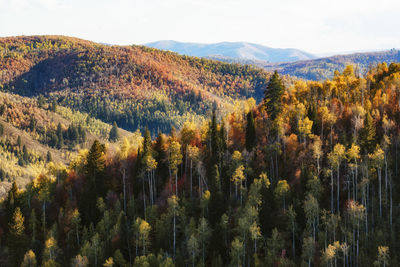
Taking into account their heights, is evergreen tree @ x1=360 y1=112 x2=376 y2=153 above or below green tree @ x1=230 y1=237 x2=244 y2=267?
above

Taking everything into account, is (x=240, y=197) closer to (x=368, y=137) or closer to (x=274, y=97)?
(x=274, y=97)

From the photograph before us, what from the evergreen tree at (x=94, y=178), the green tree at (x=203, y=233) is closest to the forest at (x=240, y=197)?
the green tree at (x=203, y=233)

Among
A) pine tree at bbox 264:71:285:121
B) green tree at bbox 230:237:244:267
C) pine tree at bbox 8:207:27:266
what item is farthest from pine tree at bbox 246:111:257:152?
pine tree at bbox 8:207:27:266

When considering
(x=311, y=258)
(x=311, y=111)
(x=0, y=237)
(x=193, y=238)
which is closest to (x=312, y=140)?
(x=311, y=111)

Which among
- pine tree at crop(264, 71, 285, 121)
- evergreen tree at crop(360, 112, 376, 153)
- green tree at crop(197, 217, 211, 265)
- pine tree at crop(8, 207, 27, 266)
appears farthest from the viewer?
pine tree at crop(264, 71, 285, 121)

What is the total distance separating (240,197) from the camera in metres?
97.6

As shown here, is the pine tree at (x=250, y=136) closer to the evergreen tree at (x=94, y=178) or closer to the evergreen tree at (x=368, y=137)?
the evergreen tree at (x=368, y=137)

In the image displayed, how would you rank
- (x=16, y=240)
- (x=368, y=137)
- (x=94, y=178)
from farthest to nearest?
(x=94, y=178) → (x=16, y=240) → (x=368, y=137)

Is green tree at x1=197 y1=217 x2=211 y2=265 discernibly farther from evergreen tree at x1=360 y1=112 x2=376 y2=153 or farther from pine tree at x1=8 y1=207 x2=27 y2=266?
pine tree at x1=8 y1=207 x2=27 y2=266

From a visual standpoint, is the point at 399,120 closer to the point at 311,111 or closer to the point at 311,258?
the point at 311,111

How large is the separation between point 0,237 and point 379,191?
375 feet

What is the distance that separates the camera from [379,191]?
84562 mm

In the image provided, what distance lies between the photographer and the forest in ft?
266

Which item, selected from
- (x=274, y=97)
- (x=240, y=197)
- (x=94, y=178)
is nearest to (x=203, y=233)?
(x=240, y=197)
